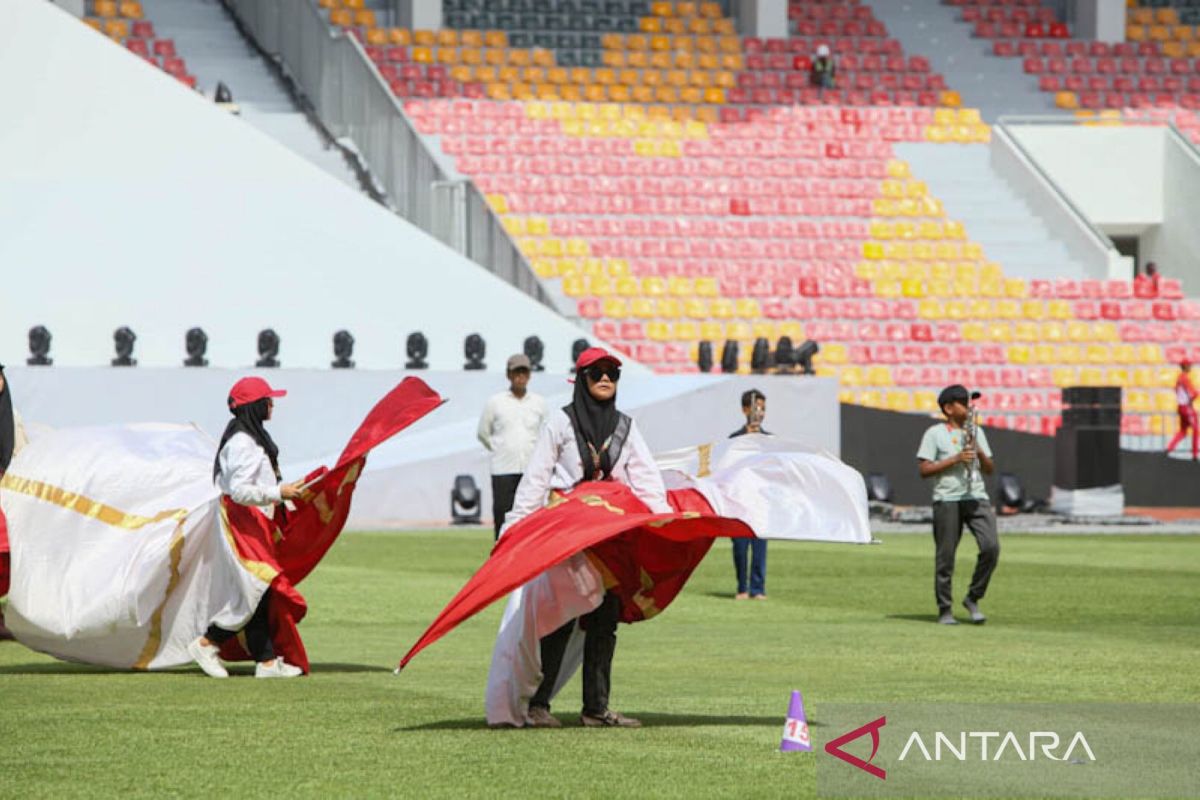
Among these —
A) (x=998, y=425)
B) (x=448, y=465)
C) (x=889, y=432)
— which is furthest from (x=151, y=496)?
(x=998, y=425)

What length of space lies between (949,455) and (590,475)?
6732 millimetres

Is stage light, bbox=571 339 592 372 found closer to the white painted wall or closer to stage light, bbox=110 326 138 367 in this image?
the white painted wall

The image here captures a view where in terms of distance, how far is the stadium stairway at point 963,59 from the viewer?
4894 cm

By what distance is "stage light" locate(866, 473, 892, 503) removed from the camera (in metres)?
31.3

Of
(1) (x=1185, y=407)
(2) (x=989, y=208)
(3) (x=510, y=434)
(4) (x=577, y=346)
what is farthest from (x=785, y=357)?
(2) (x=989, y=208)

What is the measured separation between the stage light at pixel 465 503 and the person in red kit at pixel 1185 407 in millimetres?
11621

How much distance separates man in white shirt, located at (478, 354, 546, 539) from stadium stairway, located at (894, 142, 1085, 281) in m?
24.2

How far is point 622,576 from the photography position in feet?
34.7

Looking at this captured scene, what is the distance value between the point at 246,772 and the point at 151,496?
4.77m

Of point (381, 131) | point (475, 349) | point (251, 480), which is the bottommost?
point (251, 480)

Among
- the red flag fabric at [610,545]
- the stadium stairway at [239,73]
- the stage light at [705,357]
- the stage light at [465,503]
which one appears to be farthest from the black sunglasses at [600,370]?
the stadium stairway at [239,73]

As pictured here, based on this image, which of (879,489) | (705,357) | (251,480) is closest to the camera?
(251,480)

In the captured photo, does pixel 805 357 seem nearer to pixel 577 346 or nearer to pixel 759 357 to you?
pixel 759 357

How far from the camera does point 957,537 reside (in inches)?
675
